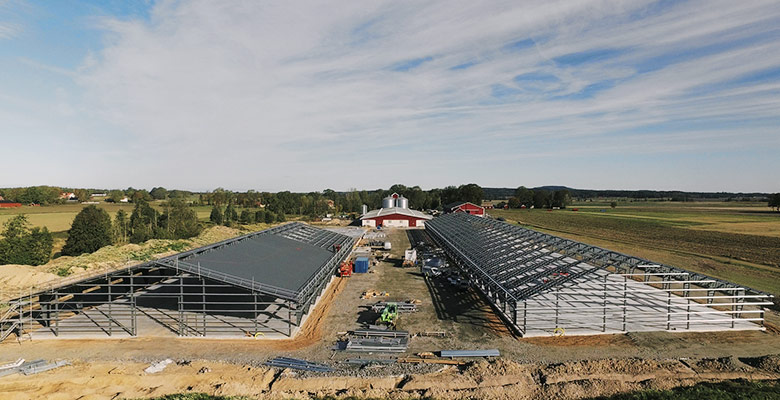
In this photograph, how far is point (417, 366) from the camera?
18.6m

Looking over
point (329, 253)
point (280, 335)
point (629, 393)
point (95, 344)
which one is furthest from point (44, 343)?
point (629, 393)

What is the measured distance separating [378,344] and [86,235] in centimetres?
5351

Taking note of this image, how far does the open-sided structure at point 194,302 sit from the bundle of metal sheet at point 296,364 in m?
3.09

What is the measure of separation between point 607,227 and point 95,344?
326ft

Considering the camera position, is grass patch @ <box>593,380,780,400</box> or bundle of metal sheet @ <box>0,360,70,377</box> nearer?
grass patch @ <box>593,380,780,400</box>

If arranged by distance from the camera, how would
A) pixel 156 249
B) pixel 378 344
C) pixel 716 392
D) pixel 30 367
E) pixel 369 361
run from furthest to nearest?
pixel 156 249 → pixel 378 344 → pixel 369 361 → pixel 30 367 → pixel 716 392

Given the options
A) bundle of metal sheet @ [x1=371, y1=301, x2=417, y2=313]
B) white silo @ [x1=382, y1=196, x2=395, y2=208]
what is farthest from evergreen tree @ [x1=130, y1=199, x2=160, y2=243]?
white silo @ [x1=382, y1=196, x2=395, y2=208]

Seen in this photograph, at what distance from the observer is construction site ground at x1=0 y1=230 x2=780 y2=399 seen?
53.8 ft

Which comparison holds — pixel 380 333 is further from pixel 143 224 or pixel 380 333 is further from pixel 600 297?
pixel 143 224

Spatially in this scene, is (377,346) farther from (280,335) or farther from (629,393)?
(629,393)

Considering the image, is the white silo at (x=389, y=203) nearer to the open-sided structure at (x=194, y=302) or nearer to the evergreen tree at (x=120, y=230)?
the evergreen tree at (x=120, y=230)

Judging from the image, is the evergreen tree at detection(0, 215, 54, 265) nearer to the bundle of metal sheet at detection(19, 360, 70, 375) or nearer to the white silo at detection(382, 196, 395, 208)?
the bundle of metal sheet at detection(19, 360, 70, 375)

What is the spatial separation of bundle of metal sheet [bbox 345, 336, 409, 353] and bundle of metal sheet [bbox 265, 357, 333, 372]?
2456 mm

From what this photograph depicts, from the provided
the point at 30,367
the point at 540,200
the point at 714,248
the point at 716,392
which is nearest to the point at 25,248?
the point at 30,367
